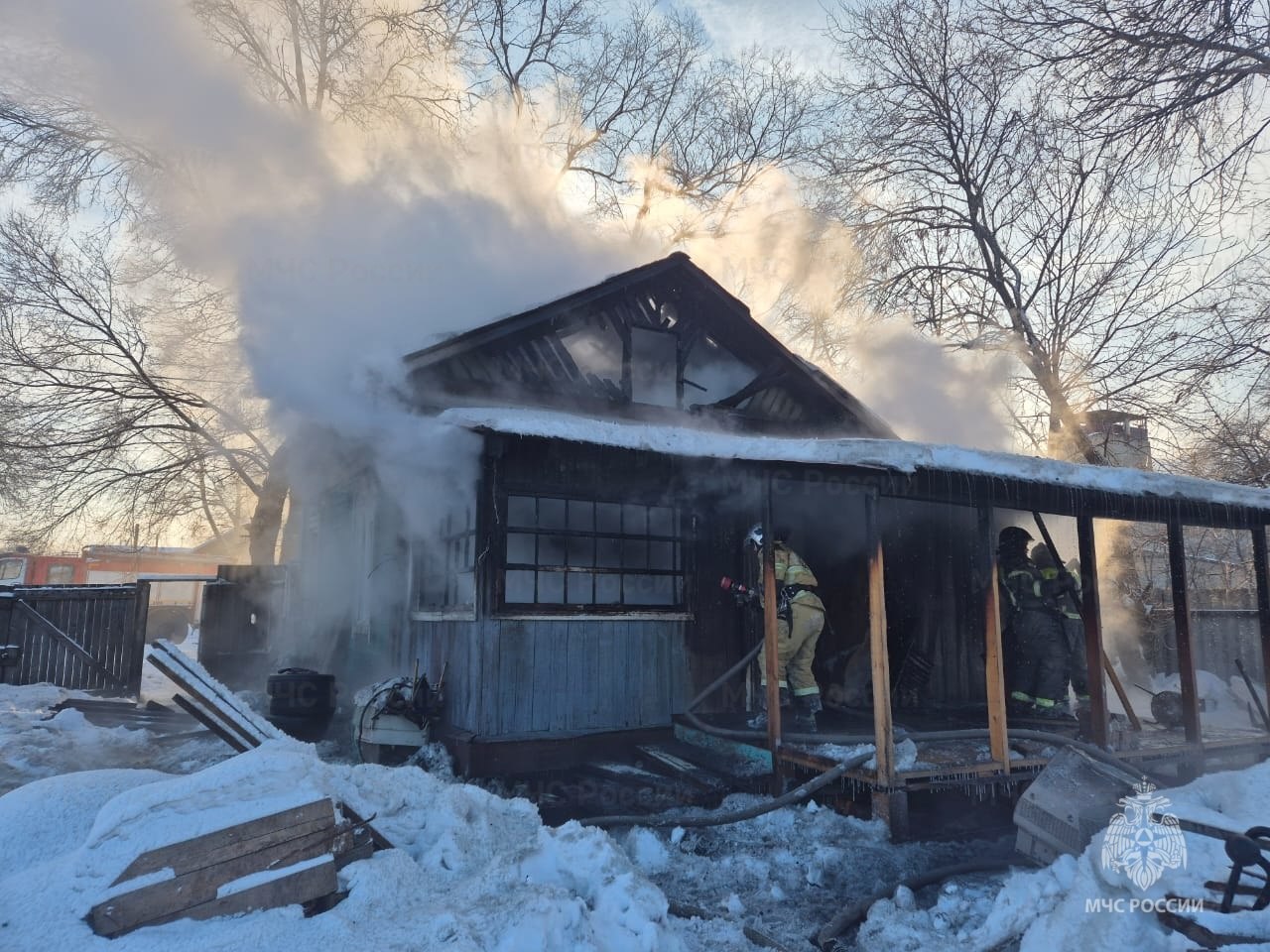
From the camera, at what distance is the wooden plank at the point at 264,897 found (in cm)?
312

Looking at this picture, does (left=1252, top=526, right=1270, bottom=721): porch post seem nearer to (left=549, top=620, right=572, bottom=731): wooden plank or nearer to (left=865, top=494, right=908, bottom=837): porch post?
(left=865, top=494, right=908, bottom=837): porch post

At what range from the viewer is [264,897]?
11.4ft

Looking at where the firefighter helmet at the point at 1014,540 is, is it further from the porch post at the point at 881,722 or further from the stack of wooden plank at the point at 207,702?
the stack of wooden plank at the point at 207,702

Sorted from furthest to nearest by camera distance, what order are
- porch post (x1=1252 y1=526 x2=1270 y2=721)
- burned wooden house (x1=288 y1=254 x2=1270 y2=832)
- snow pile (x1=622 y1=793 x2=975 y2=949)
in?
porch post (x1=1252 y1=526 x2=1270 y2=721) → burned wooden house (x1=288 y1=254 x2=1270 y2=832) → snow pile (x1=622 y1=793 x2=975 y2=949)

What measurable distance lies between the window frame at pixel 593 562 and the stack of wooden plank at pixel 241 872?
3.51 m

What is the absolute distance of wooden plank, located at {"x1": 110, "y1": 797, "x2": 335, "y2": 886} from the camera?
3312 mm

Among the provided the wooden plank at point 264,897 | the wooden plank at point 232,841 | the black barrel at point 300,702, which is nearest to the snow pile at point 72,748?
the black barrel at point 300,702

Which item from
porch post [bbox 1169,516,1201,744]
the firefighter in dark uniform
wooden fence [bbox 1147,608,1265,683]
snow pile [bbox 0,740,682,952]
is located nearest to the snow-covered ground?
snow pile [bbox 0,740,682,952]

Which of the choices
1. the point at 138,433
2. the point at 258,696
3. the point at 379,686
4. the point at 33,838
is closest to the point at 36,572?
the point at 138,433

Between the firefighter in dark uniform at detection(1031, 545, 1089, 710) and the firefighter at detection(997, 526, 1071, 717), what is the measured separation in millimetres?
91

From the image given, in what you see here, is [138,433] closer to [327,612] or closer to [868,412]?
[327,612]

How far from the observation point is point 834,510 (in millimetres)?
9367

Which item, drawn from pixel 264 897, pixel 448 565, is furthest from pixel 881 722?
pixel 448 565

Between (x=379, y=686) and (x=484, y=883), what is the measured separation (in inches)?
162
